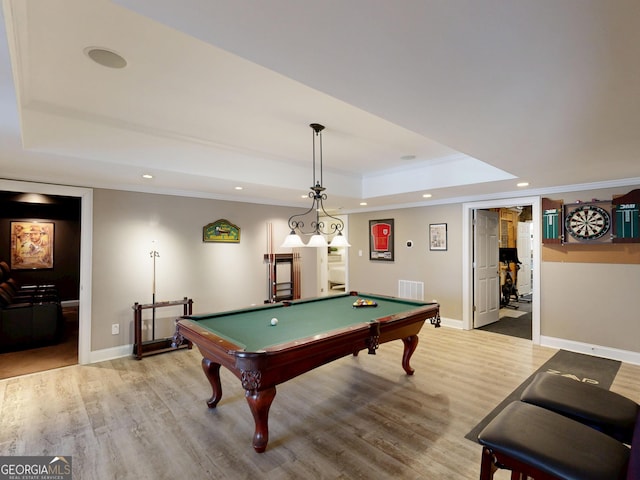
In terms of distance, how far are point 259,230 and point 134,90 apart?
10.9 feet

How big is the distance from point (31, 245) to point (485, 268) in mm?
8958

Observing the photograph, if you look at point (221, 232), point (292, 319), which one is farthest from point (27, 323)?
point (292, 319)

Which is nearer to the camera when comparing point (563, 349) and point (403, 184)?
point (563, 349)

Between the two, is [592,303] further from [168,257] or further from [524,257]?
[168,257]

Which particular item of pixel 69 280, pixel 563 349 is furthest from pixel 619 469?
pixel 69 280

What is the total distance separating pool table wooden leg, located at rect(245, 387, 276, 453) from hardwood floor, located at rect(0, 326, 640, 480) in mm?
75

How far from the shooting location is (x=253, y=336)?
97.4 inches

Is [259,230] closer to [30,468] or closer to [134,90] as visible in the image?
[134,90]

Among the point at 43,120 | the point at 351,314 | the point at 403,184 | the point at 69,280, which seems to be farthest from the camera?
the point at 69,280

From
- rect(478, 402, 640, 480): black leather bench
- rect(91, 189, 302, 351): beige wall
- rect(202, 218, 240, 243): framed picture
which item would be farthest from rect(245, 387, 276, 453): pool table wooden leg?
rect(202, 218, 240, 243): framed picture

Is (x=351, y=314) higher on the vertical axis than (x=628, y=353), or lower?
higher

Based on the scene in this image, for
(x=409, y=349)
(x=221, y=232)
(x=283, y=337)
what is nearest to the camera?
(x=283, y=337)

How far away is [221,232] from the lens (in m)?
5.05

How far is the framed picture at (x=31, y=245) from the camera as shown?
6430mm
